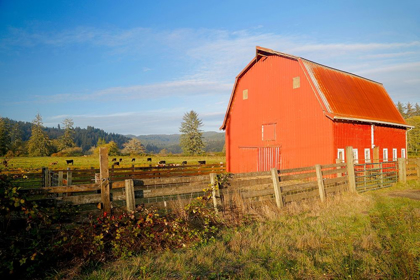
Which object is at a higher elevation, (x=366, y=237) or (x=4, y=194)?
(x=4, y=194)

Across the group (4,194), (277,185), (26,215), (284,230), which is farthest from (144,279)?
(277,185)

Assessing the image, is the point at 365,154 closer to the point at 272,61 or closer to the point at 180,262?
the point at 272,61

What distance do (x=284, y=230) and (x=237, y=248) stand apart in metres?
1.62

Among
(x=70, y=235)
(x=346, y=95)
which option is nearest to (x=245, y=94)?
(x=346, y=95)

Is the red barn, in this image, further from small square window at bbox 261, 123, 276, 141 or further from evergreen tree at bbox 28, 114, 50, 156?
evergreen tree at bbox 28, 114, 50, 156

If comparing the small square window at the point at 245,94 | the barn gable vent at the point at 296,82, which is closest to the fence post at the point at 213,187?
the barn gable vent at the point at 296,82

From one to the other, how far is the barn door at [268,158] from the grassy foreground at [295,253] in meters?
11.7

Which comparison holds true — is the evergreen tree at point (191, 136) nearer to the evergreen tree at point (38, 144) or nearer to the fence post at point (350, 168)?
the evergreen tree at point (38, 144)

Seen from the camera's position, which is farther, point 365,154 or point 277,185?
point 365,154

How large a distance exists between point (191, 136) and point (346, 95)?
6134 centimetres

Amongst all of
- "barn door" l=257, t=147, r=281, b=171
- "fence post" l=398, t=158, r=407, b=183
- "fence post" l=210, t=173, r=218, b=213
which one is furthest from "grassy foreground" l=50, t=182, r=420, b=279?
"barn door" l=257, t=147, r=281, b=171

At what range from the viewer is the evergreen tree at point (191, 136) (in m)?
78.1

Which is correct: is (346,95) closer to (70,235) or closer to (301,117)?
(301,117)

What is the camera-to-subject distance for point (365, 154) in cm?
1970
